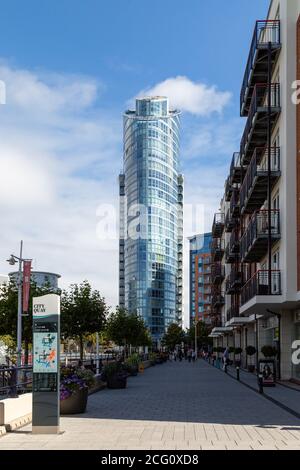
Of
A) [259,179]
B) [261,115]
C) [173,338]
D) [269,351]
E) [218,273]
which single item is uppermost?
[261,115]

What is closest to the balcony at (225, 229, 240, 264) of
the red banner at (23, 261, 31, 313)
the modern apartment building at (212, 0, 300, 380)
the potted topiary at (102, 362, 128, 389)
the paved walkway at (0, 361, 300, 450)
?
the modern apartment building at (212, 0, 300, 380)

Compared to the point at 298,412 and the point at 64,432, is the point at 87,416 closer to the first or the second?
Result: the point at 64,432

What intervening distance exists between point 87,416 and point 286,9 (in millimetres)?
23182

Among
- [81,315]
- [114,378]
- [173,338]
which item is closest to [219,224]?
[81,315]

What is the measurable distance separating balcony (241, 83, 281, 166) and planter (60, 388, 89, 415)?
67.3 feet

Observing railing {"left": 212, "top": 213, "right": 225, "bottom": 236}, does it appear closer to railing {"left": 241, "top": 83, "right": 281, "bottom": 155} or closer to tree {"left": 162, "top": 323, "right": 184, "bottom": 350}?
railing {"left": 241, "top": 83, "right": 281, "bottom": 155}

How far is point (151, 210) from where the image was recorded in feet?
541

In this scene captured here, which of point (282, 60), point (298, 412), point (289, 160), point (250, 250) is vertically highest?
point (282, 60)

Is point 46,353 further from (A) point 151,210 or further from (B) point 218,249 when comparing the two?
(A) point 151,210

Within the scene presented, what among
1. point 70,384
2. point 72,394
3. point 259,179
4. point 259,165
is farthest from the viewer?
point 259,165

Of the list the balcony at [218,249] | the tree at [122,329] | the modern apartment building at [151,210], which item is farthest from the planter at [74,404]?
the modern apartment building at [151,210]

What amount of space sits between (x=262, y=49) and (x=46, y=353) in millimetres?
25045
